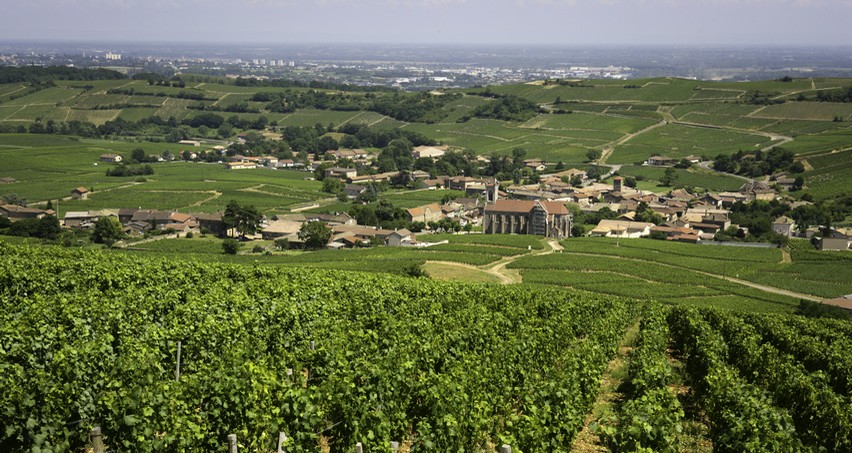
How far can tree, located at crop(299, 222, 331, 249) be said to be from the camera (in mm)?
72125

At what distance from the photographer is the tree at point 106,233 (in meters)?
69.5

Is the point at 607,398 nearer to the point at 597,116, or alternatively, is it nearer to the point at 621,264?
the point at 621,264

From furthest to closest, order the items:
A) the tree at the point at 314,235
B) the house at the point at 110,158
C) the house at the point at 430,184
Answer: the house at the point at 110,158 < the house at the point at 430,184 < the tree at the point at 314,235

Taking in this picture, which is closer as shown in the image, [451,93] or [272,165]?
[272,165]

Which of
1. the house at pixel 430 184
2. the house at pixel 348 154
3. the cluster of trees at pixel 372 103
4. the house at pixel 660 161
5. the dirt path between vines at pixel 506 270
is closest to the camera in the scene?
the dirt path between vines at pixel 506 270

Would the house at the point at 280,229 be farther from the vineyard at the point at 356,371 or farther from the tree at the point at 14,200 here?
the vineyard at the point at 356,371

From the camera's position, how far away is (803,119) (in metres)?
146

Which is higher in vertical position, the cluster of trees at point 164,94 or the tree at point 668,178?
the cluster of trees at point 164,94

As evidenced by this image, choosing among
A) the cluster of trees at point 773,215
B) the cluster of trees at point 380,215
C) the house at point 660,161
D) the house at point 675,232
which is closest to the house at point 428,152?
the house at point 660,161

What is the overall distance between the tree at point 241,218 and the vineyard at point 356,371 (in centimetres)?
4384

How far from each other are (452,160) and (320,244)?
6253 centimetres

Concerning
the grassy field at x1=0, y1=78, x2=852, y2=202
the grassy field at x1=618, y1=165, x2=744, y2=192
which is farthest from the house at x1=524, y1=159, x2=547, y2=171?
the grassy field at x1=618, y1=165, x2=744, y2=192

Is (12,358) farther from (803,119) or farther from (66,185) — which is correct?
(803,119)

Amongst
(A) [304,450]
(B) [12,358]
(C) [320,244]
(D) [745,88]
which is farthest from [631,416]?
(D) [745,88]
